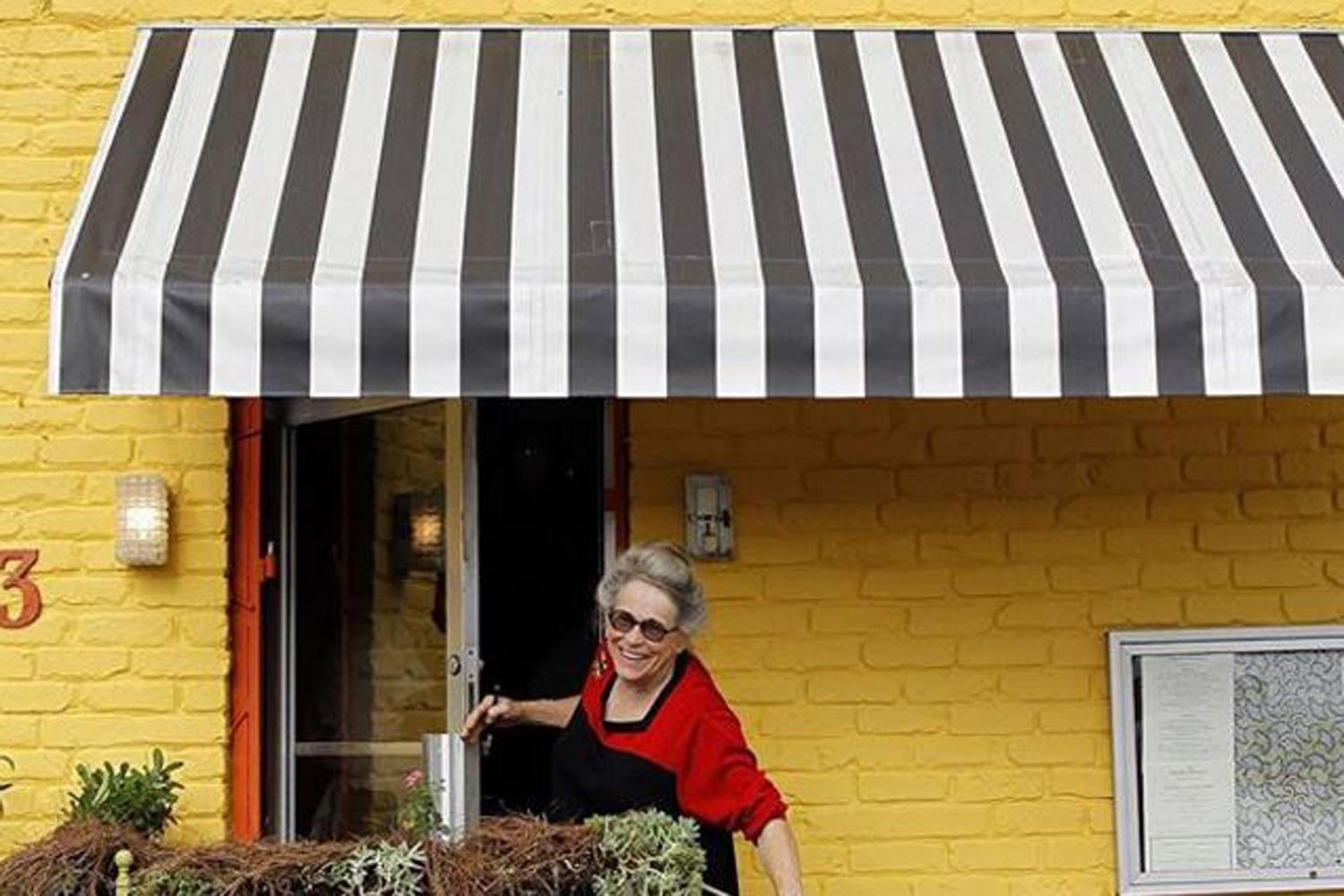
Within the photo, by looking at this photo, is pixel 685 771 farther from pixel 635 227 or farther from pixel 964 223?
pixel 964 223

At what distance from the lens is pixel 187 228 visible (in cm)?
407

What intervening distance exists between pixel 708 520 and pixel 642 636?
2.57 feet

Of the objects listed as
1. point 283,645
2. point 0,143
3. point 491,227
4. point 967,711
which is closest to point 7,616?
point 283,645

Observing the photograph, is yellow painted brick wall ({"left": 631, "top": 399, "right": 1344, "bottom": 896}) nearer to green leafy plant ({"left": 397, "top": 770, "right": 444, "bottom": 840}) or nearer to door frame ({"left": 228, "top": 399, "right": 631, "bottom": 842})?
door frame ({"left": 228, "top": 399, "right": 631, "bottom": 842})

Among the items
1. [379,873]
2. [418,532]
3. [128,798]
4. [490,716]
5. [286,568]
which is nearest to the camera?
[379,873]

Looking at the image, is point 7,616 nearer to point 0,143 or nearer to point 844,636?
point 0,143

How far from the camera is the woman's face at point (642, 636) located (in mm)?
4277

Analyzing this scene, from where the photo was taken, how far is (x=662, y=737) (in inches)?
168

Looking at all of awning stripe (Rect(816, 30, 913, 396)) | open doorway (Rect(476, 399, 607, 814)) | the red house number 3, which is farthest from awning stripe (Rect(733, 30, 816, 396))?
the red house number 3

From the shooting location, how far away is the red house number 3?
4.86 m

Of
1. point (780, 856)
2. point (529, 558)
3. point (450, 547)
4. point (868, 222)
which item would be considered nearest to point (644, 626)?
point (780, 856)

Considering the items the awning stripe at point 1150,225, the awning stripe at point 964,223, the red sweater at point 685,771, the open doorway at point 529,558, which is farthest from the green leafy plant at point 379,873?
the open doorway at point 529,558

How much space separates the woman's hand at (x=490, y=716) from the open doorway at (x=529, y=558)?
3.70 feet

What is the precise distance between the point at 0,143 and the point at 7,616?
4.28 ft
